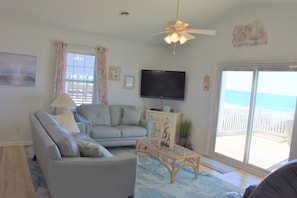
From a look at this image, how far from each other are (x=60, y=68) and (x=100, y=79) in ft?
2.98

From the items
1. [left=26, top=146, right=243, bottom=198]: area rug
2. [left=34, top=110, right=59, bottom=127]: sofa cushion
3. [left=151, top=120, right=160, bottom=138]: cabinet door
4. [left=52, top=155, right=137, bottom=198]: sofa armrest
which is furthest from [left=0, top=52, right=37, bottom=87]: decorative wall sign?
[left=52, top=155, right=137, bottom=198]: sofa armrest

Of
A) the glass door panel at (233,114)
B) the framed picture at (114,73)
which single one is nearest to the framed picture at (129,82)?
the framed picture at (114,73)

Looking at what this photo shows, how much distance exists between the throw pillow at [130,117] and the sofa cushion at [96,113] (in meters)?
0.35

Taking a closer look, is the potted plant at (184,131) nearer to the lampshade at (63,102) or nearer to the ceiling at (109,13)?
the ceiling at (109,13)

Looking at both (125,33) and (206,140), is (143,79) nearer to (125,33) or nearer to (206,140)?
(125,33)

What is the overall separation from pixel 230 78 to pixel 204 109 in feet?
2.96

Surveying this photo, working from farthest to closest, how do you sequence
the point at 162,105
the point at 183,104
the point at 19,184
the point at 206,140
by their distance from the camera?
the point at 162,105, the point at 183,104, the point at 206,140, the point at 19,184

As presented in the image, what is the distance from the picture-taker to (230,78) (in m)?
5.01

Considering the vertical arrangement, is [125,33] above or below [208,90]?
above

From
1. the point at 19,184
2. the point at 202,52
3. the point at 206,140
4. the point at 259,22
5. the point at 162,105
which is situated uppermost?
the point at 259,22

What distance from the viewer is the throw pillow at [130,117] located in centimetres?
553

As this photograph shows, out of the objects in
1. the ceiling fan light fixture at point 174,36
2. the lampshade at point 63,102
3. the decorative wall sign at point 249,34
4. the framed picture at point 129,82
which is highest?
the decorative wall sign at point 249,34

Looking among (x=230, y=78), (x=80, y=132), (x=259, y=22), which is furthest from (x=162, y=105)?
(x=259, y=22)

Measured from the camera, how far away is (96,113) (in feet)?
17.4
